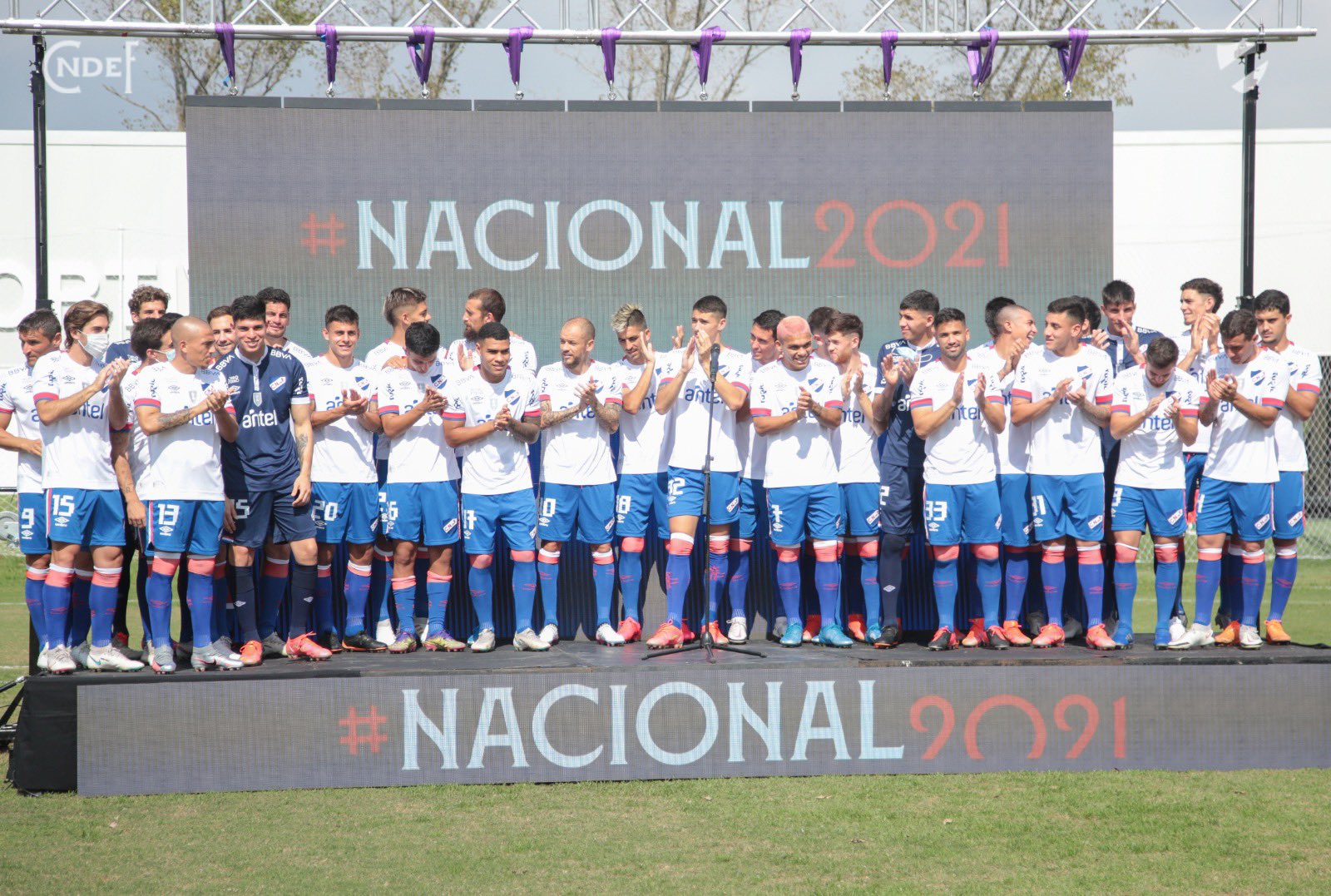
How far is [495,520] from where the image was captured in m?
7.72

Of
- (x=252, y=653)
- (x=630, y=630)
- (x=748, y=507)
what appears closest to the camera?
(x=252, y=653)

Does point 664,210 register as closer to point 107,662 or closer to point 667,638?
point 667,638

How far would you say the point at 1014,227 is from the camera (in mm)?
8617

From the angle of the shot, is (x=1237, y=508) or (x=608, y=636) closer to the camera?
(x=1237, y=508)

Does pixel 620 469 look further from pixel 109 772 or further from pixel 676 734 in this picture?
pixel 109 772

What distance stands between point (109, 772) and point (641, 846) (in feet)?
9.17

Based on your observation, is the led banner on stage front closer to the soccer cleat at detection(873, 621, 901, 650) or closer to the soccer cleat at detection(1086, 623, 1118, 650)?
the soccer cleat at detection(873, 621, 901, 650)

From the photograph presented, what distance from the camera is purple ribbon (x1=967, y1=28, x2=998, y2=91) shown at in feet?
26.3

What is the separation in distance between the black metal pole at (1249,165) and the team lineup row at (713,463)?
457 mm

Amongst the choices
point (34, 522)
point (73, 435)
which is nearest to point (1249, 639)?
point (73, 435)

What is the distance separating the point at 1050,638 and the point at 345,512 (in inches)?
163

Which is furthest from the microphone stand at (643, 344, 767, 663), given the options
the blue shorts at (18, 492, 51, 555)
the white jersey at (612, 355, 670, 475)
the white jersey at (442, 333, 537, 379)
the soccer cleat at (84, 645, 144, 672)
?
the blue shorts at (18, 492, 51, 555)

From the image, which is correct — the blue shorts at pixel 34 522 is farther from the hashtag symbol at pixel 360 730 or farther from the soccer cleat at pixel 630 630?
the soccer cleat at pixel 630 630

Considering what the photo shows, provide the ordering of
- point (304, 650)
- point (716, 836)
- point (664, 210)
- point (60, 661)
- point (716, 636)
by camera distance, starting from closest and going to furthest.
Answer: point (716, 836) < point (60, 661) < point (304, 650) < point (716, 636) < point (664, 210)
